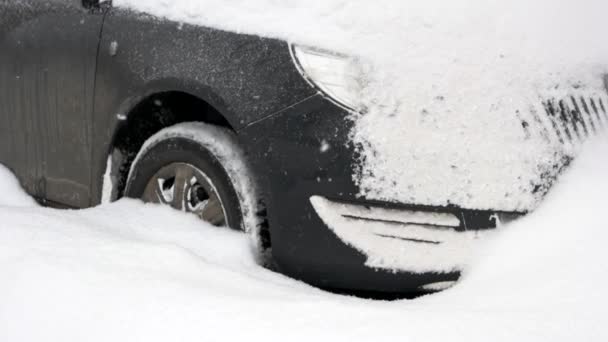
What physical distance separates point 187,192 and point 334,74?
779 millimetres

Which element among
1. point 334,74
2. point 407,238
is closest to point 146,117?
point 334,74

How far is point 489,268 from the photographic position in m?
2.27

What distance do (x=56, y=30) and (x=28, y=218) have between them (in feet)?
3.33

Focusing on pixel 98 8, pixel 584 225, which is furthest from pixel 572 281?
pixel 98 8

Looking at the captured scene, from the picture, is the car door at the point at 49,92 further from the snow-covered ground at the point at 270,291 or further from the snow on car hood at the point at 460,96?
the snow on car hood at the point at 460,96

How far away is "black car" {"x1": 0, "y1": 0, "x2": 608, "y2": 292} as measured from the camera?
2301 mm

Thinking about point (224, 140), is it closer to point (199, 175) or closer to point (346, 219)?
point (199, 175)

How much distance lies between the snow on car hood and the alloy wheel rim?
0.59 metres

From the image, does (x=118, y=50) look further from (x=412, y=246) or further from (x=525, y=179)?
(x=525, y=179)

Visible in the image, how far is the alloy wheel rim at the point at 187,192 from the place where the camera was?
8.66 ft

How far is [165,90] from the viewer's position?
2730 mm

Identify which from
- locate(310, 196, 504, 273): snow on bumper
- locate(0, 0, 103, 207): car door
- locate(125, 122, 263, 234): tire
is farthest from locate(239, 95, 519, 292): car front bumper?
locate(0, 0, 103, 207): car door

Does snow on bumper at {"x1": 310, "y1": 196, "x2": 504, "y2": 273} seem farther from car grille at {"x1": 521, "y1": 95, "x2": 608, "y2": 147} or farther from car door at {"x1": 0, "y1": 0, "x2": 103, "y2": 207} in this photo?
car door at {"x1": 0, "y1": 0, "x2": 103, "y2": 207}

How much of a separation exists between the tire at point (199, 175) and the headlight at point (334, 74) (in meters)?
0.40
